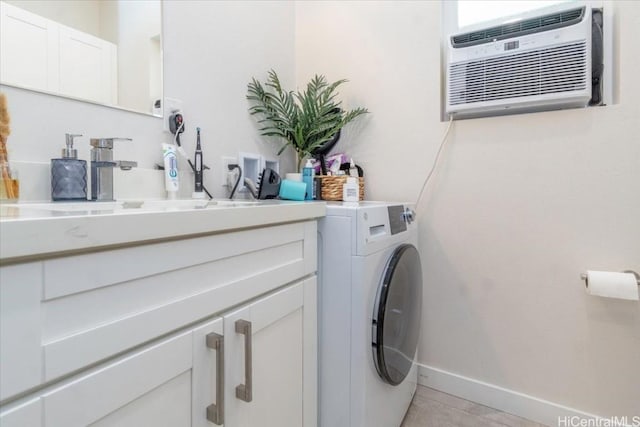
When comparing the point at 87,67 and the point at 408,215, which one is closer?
the point at 87,67

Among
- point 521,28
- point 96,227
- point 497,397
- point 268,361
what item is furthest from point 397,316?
point 521,28

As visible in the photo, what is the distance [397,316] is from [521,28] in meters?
1.30

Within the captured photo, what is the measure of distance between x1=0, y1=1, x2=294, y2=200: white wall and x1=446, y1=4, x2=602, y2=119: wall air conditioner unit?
38.1 inches

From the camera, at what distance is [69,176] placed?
3.09 feet

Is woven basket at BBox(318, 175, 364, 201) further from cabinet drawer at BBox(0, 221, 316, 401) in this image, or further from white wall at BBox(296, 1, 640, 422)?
cabinet drawer at BBox(0, 221, 316, 401)

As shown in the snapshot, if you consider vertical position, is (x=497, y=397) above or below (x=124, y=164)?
below

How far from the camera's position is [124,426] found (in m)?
0.53

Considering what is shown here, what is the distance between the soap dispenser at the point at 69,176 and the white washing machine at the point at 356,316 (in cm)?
73

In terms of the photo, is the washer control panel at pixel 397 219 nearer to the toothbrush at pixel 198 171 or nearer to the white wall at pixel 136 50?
the toothbrush at pixel 198 171

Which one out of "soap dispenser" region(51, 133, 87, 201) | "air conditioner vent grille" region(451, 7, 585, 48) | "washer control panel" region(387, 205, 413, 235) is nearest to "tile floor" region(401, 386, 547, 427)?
"washer control panel" region(387, 205, 413, 235)

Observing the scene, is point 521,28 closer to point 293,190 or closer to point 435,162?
point 435,162

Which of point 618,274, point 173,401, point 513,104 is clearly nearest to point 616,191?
point 618,274

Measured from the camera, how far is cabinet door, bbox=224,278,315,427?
730 millimetres

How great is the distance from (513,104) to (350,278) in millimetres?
1051
